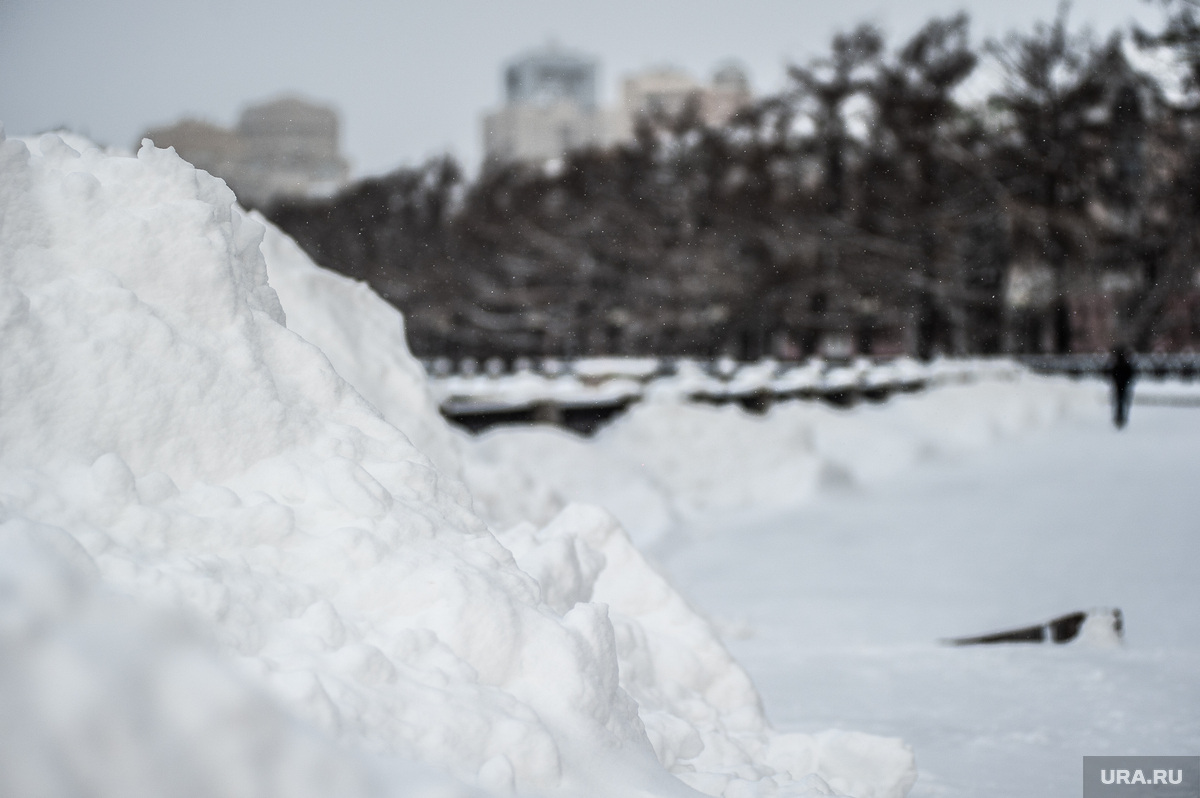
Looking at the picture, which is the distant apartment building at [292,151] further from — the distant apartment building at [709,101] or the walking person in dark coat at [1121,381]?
the walking person in dark coat at [1121,381]

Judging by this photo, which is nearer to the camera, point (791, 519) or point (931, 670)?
point (931, 670)

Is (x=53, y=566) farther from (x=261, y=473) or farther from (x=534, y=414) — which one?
(x=534, y=414)

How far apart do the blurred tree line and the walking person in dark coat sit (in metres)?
11.1

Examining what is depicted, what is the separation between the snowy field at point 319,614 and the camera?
1.14m

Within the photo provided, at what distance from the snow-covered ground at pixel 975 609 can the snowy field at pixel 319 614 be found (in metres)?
0.03

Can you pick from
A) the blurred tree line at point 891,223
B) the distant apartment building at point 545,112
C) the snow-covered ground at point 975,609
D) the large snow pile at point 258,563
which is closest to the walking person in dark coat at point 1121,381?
the snow-covered ground at point 975,609

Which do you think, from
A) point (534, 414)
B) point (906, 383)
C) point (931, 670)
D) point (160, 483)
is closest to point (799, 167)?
point (906, 383)

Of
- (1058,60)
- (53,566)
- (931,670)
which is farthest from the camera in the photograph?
(1058,60)

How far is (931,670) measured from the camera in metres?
4.30

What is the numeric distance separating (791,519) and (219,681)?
7.98m

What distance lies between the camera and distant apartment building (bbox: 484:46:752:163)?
146ft

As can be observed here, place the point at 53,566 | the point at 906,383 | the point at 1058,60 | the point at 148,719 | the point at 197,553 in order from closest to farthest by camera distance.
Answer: the point at 148,719
the point at 53,566
the point at 197,553
the point at 906,383
the point at 1058,60

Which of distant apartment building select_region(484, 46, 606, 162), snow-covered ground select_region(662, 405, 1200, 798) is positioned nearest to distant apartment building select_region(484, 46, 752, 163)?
distant apartment building select_region(484, 46, 606, 162)

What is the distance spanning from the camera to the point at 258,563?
2.08m
